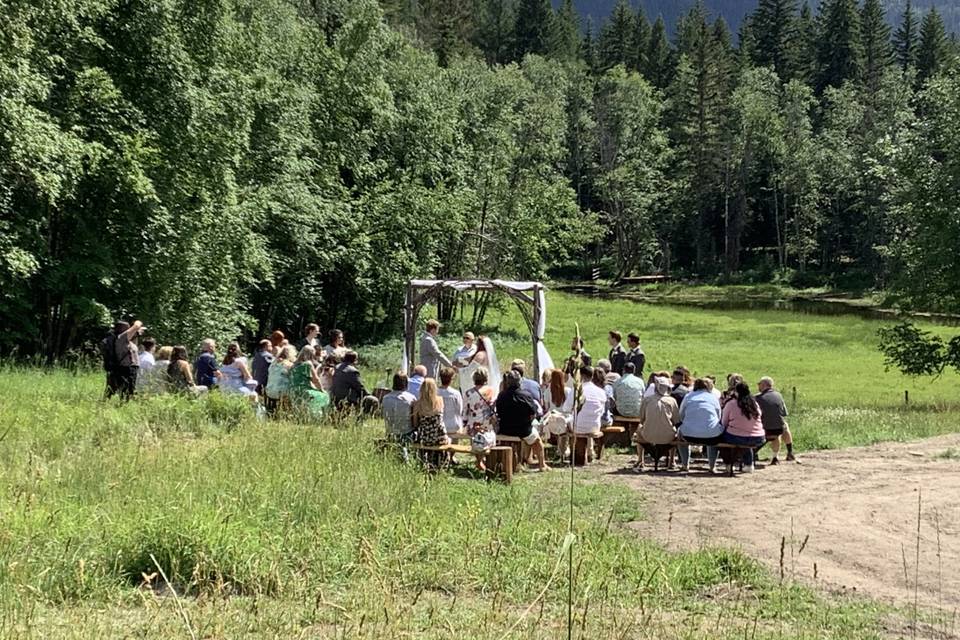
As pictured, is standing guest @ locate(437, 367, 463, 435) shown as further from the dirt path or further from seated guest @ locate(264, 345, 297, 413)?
seated guest @ locate(264, 345, 297, 413)

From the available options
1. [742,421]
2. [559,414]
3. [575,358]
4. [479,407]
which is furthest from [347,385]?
[575,358]

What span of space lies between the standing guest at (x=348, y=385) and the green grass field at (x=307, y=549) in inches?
63.6

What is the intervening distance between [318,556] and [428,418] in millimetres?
5206

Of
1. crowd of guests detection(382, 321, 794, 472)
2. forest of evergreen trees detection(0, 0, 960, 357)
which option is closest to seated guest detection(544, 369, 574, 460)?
crowd of guests detection(382, 321, 794, 472)

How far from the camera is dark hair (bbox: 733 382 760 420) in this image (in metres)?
13.2

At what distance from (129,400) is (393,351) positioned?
2112 centimetres

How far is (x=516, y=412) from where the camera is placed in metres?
12.6

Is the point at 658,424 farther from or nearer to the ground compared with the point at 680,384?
nearer to the ground

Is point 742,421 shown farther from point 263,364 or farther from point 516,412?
point 263,364

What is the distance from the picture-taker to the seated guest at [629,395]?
15.4 metres

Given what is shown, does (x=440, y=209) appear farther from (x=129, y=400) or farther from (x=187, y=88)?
(x=129, y=400)

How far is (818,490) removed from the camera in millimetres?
11648

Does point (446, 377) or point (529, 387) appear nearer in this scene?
point (446, 377)

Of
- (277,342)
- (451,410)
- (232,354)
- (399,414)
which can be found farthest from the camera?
(277,342)
